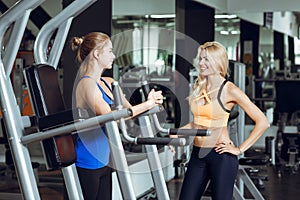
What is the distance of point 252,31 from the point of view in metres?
9.79

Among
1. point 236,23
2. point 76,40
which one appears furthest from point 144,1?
point 76,40

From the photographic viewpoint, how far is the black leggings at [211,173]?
3223 millimetres

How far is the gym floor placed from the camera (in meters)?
5.75

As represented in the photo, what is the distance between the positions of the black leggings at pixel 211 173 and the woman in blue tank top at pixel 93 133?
19.8 inches

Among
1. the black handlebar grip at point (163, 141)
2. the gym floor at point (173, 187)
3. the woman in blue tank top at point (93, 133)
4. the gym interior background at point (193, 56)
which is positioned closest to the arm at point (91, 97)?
the woman in blue tank top at point (93, 133)

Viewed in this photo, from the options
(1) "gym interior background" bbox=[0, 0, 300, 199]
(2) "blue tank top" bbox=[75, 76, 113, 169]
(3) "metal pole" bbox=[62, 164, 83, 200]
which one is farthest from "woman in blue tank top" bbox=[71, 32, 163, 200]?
(1) "gym interior background" bbox=[0, 0, 300, 199]

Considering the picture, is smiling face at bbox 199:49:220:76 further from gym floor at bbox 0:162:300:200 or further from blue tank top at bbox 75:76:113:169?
gym floor at bbox 0:162:300:200

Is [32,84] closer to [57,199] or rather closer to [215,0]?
[57,199]

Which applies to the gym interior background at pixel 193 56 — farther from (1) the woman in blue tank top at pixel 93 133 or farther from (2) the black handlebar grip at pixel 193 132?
Answer: (2) the black handlebar grip at pixel 193 132

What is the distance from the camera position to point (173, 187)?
6.34 m

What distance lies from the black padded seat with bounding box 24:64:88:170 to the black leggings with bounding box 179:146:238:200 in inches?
32.9

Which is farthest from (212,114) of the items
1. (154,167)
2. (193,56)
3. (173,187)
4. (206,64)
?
(193,56)

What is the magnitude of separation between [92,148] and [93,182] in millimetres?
172

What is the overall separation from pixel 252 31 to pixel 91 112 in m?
7.30
